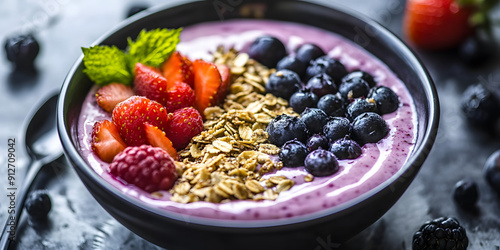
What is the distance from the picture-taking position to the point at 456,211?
2221 mm

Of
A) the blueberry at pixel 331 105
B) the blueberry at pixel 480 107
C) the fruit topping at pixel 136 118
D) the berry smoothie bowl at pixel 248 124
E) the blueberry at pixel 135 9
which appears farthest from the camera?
the blueberry at pixel 135 9

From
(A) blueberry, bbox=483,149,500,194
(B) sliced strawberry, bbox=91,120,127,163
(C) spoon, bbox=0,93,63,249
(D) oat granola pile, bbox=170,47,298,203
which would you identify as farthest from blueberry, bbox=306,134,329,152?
(C) spoon, bbox=0,93,63,249

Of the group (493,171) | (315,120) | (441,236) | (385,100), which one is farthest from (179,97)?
(493,171)

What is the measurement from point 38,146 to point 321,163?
A: 50.3 inches

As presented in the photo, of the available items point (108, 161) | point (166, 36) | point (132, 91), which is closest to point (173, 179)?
point (108, 161)

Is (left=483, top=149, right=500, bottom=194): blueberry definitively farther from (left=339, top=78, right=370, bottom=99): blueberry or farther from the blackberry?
(left=339, top=78, right=370, bottom=99): blueberry

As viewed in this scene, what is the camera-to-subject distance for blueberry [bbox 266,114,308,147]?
73.6 inches

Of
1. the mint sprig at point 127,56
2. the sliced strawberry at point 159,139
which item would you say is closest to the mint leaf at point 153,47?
the mint sprig at point 127,56

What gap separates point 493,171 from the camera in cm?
230

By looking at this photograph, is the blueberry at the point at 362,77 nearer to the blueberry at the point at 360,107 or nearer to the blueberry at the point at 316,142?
the blueberry at the point at 360,107

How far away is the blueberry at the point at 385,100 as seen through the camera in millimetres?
2002

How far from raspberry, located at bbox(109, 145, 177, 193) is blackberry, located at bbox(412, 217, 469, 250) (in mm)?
874

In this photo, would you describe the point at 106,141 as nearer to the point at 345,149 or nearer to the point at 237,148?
the point at 237,148

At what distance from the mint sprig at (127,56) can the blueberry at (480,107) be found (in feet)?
4.33
